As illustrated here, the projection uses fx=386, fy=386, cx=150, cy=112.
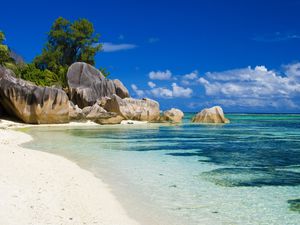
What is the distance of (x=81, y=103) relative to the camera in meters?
41.8

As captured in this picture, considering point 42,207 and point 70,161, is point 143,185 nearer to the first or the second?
point 42,207

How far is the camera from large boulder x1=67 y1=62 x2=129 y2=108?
41781mm

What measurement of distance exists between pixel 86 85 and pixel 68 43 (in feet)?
45.9

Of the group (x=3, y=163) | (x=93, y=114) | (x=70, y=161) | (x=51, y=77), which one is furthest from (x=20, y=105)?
(x=3, y=163)

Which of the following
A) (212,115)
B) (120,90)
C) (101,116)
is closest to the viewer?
(101,116)

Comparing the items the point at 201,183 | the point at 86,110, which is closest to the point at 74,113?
the point at 86,110

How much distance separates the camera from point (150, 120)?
1727 inches

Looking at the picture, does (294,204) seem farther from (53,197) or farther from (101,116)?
(101,116)

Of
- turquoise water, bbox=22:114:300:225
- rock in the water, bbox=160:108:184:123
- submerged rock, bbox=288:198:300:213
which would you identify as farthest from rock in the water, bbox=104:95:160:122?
submerged rock, bbox=288:198:300:213

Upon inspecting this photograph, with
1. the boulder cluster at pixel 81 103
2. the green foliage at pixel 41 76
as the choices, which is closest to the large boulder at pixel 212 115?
the boulder cluster at pixel 81 103

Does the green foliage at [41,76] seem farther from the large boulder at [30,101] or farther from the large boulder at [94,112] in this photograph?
the large boulder at [30,101]

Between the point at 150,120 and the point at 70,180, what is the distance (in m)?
35.0

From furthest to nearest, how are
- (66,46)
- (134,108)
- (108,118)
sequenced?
(66,46)
(134,108)
(108,118)

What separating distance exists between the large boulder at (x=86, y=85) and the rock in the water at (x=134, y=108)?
113 inches
